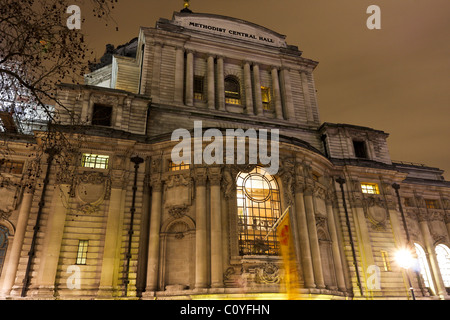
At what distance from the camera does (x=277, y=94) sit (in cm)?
3553

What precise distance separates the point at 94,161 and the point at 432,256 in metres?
33.6

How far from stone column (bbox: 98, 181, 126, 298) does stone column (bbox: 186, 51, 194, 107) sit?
430 inches

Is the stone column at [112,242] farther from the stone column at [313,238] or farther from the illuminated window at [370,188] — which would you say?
the illuminated window at [370,188]

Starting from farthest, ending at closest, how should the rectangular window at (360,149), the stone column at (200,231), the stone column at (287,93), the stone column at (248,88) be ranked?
the stone column at (287,93), the rectangular window at (360,149), the stone column at (248,88), the stone column at (200,231)

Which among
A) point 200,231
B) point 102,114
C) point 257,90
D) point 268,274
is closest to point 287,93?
point 257,90

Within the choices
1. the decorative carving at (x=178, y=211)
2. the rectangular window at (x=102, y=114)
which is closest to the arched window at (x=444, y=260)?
the decorative carving at (x=178, y=211)

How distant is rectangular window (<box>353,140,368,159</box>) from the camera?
34.5 m

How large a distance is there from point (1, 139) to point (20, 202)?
498 centimetres

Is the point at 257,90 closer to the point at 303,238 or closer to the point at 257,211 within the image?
the point at 257,211

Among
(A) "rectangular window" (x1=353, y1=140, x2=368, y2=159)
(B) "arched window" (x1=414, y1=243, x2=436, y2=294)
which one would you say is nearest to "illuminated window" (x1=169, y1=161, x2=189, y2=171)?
(A) "rectangular window" (x1=353, y1=140, x2=368, y2=159)

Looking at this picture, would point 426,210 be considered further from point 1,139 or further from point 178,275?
point 1,139

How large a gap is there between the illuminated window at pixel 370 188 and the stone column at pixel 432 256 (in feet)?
25.5

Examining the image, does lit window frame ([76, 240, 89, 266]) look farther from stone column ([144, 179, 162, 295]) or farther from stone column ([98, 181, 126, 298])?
stone column ([144, 179, 162, 295])

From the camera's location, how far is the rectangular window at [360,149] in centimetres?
3445
